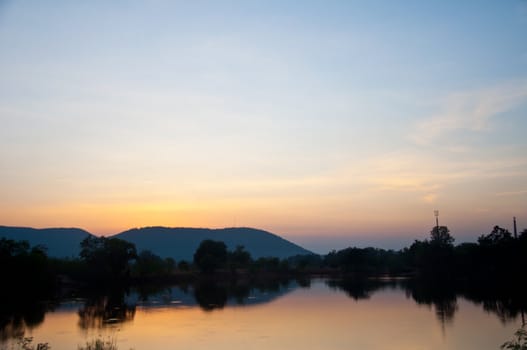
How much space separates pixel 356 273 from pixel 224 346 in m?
64.5

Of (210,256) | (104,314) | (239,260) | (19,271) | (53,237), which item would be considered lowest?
(104,314)

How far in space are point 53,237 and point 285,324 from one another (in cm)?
17963

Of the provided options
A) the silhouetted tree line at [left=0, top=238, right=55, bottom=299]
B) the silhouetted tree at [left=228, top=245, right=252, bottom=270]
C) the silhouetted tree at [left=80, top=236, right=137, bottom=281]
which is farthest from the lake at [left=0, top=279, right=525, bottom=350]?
the silhouetted tree at [left=228, top=245, right=252, bottom=270]

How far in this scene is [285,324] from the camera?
23938 mm

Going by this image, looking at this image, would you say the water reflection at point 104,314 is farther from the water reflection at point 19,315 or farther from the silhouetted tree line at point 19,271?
the silhouetted tree line at point 19,271

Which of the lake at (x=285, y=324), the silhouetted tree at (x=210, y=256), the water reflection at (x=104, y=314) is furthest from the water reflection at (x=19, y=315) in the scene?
the silhouetted tree at (x=210, y=256)

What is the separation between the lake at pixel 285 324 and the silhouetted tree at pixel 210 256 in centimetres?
4208

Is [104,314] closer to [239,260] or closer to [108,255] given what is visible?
[108,255]

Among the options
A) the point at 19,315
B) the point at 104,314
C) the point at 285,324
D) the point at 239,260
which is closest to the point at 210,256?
the point at 239,260

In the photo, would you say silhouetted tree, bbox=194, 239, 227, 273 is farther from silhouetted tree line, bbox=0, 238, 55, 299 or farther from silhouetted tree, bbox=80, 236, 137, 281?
silhouetted tree line, bbox=0, 238, 55, 299

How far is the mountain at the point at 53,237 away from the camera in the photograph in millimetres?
170850

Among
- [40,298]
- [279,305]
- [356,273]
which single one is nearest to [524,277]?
[279,305]

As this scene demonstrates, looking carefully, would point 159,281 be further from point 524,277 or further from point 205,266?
point 524,277

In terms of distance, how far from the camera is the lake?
1875 cm
